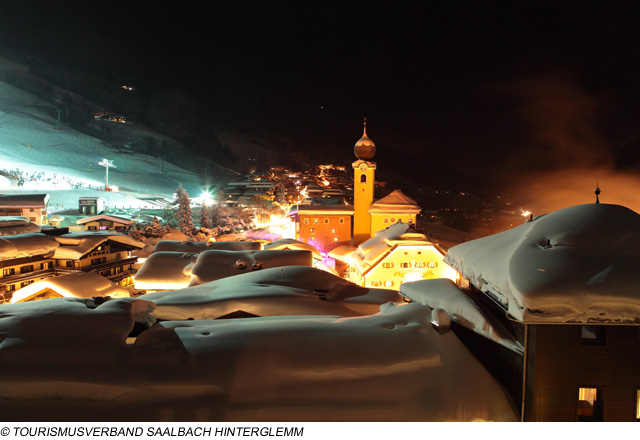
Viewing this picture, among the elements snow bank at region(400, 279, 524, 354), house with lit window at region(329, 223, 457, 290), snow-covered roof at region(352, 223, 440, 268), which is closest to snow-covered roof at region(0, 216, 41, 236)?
snow-covered roof at region(352, 223, 440, 268)

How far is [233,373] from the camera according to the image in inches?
237

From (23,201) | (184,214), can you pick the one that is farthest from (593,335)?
(23,201)

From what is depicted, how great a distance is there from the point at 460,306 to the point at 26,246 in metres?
26.1

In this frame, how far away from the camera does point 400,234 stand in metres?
24.5

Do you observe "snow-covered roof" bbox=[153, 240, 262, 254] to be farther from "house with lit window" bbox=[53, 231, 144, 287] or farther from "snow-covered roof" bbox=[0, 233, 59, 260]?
"snow-covered roof" bbox=[0, 233, 59, 260]

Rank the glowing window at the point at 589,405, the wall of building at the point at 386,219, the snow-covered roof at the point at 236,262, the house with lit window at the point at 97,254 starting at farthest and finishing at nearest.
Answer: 1. the wall of building at the point at 386,219
2. the house with lit window at the point at 97,254
3. the snow-covered roof at the point at 236,262
4. the glowing window at the point at 589,405

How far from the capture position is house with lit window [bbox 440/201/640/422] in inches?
231

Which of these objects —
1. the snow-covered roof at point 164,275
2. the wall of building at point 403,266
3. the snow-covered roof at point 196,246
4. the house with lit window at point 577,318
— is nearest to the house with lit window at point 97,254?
the snow-covered roof at point 196,246

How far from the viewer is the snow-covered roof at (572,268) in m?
5.86

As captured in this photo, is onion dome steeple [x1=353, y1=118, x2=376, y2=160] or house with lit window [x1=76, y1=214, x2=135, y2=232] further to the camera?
onion dome steeple [x1=353, y1=118, x2=376, y2=160]

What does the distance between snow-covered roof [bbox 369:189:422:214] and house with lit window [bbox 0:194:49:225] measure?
37.0 meters

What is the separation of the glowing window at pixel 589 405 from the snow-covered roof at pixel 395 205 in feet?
111

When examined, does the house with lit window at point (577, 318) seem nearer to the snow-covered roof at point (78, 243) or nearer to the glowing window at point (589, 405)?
the glowing window at point (589, 405)

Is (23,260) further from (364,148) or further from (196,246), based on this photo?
(364,148)
